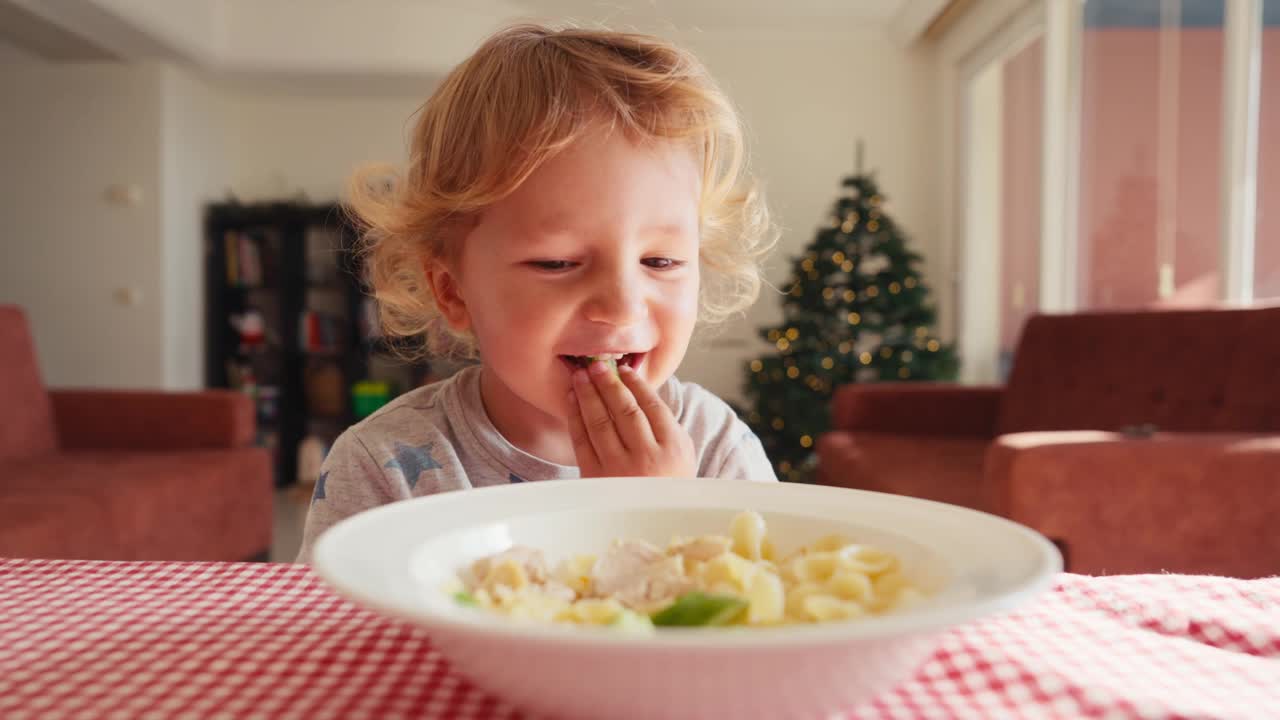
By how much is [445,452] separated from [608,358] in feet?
0.94

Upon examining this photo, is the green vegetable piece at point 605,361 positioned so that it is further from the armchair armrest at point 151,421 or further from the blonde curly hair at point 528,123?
the armchair armrest at point 151,421

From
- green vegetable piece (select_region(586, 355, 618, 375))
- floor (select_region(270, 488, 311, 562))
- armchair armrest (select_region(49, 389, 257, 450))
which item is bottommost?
floor (select_region(270, 488, 311, 562))

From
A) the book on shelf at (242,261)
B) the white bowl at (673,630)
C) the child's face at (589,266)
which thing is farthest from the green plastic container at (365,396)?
the white bowl at (673,630)

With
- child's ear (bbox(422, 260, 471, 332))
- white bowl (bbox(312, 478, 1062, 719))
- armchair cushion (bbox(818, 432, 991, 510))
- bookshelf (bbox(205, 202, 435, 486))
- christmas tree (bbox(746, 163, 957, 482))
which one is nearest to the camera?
white bowl (bbox(312, 478, 1062, 719))

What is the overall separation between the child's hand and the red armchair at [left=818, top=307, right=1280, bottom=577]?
17.3 inches

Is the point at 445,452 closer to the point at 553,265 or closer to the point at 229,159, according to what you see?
the point at 553,265

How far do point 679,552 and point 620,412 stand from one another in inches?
15.9

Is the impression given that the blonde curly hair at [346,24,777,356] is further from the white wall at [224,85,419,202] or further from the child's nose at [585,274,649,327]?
the white wall at [224,85,419,202]

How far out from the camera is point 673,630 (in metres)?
0.36

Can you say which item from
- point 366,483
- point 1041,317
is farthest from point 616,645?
point 1041,317

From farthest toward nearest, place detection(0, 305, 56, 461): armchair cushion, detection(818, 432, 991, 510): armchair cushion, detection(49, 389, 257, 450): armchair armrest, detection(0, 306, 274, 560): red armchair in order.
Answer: detection(49, 389, 257, 450): armchair armrest < detection(0, 305, 56, 461): armchair cushion < detection(818, 432, 991, 510): armchair cushion < detection(0, 306, 274, 560): red armchair

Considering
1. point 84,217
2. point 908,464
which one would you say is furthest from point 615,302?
point 84,217

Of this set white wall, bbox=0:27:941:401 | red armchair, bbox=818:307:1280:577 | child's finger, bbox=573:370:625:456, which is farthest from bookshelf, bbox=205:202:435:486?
child's finger, bbox=573:370:625:456

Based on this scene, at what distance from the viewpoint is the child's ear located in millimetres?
1200
